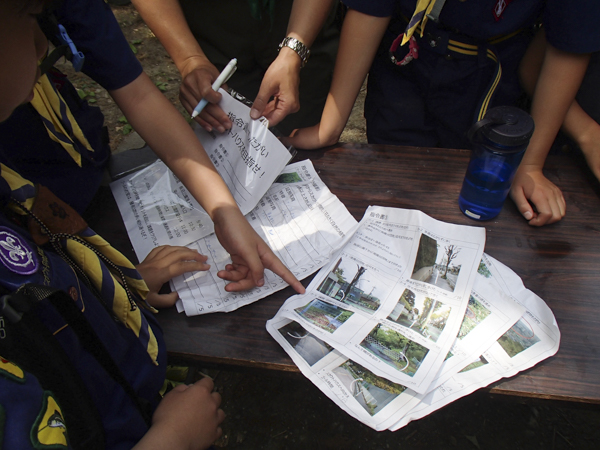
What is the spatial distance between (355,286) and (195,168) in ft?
1.50

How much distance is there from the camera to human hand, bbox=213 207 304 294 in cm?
80

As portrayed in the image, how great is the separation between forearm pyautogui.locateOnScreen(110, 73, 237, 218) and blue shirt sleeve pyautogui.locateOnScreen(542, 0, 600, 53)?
32.7 inches

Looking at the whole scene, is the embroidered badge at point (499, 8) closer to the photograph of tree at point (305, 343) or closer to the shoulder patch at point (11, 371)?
the photograph of tree at point (305, 343)

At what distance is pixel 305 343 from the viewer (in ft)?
2.43

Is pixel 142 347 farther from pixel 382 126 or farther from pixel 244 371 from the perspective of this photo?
pixel 382 126

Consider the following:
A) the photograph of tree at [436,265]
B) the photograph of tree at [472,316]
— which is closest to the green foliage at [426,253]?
the photograph of tree at [436,265]

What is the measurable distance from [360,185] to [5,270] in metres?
0.76

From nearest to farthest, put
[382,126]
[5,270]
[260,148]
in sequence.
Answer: [5,270], [260,148], [382,126]

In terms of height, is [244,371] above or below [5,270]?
below

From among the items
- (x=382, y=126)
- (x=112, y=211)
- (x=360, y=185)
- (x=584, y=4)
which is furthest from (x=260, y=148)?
(x=584, y=4)

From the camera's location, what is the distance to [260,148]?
979 mm

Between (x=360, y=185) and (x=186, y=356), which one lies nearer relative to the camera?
(x=186, y=356)

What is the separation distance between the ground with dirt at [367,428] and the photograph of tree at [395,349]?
1.97 feet

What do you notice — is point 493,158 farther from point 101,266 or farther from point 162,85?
point 162,85
